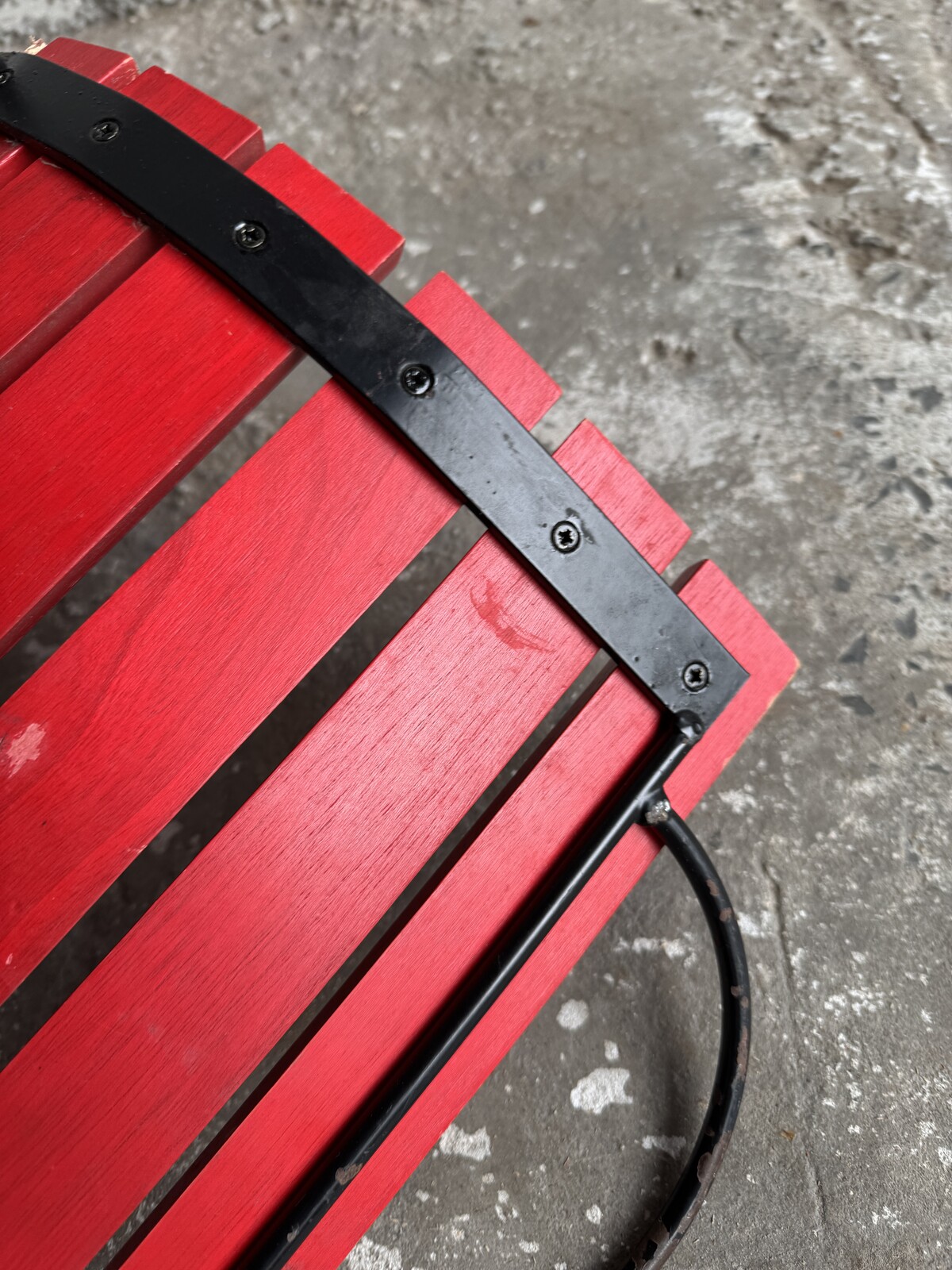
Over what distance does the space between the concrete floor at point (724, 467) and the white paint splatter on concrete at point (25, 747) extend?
2.10 ft

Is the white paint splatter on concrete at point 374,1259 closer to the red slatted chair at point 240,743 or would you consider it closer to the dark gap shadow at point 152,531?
the red slatted chair at point 240,743

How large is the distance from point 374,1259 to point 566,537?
3.21 ft

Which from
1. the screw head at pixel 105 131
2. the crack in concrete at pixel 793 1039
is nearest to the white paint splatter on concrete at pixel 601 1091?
the crack in concrete at pixel 793 1039

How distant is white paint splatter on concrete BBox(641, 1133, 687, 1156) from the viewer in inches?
52.1

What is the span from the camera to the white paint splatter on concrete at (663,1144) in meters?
1.32

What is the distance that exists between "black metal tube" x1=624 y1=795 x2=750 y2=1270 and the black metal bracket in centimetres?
17

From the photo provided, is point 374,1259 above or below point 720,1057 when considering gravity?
below

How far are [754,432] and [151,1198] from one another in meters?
1.61

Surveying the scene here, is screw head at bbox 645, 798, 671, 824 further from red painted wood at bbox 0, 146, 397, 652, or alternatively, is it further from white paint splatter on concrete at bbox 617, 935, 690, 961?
red painted wood at bbox 0, 146, 397, 652

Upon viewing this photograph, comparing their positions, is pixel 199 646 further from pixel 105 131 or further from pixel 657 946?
pixel 657 946

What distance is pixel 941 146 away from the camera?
213cm

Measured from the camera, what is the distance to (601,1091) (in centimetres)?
137

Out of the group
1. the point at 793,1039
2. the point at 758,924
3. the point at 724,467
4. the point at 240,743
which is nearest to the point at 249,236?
the point at 240,743

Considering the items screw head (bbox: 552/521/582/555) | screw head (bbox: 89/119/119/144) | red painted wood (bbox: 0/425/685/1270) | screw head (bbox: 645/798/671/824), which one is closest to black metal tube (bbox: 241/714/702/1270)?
screw head (bbox: 645/798/671/824)
